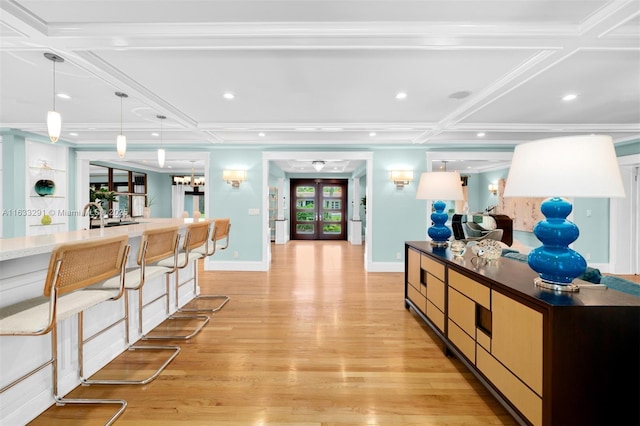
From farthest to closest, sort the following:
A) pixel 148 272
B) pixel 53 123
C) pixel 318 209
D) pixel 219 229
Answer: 1. pixel 318 209
2. pixel 219 229
3. pixel 53 123
4. pixel 148 272

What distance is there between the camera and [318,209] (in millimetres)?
10461

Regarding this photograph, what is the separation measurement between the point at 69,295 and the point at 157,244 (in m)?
0.77

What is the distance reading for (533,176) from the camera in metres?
1.42

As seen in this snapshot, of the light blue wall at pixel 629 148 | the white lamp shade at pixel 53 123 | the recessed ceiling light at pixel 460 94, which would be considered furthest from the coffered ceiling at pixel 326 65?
the light blue wall at pixel 629 148

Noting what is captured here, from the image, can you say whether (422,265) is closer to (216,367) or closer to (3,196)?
(216,367)

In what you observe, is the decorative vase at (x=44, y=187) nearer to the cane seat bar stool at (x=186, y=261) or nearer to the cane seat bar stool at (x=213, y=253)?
the cane seat bar stool at (x=213, y=253)

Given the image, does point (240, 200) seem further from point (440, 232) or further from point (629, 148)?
point (629, 148)

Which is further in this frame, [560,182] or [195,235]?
[195,235]

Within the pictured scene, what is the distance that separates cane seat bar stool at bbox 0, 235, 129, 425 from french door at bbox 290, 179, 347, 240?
28.2 feet

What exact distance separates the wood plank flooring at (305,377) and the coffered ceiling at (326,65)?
2394 mm

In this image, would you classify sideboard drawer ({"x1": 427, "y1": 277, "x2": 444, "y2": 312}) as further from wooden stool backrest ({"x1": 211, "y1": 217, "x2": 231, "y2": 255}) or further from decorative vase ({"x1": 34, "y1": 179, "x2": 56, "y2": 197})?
decorative vase ({"x1": 34, "y1": 179, "x2": 56, "y2": 197})

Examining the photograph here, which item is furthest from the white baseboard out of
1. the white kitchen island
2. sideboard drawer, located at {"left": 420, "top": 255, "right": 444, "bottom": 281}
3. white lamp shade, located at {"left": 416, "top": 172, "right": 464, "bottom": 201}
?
the white kitchen island

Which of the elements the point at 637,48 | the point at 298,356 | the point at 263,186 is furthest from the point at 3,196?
the point at 637,48

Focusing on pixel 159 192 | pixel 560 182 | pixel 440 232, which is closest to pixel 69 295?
pixel 560 182
